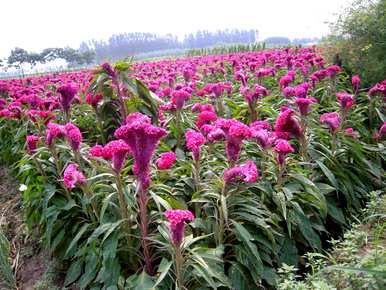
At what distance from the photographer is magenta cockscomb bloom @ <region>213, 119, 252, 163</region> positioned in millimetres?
2607

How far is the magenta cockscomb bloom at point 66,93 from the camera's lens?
3828mm

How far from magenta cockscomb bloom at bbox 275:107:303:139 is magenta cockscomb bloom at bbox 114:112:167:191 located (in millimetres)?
1177

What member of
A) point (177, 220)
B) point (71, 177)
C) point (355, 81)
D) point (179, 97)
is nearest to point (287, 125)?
point (179, 97)

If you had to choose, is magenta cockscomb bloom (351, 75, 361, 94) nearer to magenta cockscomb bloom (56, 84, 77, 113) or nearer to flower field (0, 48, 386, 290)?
flower field (0, 48, 386, 290)

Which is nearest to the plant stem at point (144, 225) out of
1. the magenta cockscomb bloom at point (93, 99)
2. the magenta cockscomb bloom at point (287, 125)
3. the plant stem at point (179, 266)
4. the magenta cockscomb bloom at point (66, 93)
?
the plant stem at point (179, 266)

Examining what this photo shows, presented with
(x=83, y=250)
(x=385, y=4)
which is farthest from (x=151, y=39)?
(x=83, y=250)

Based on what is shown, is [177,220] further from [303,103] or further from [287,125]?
[303,103]

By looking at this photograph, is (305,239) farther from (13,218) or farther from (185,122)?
(13,218)

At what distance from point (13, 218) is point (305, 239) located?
356cm

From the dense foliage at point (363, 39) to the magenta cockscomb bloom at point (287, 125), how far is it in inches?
192

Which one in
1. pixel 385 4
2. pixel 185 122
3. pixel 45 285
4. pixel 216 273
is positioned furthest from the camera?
pixel 385 4

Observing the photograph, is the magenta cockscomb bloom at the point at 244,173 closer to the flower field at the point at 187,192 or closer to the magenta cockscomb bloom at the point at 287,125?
the flower field at the point at 187,192

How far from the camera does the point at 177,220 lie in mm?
2076

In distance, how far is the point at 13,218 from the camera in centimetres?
472
